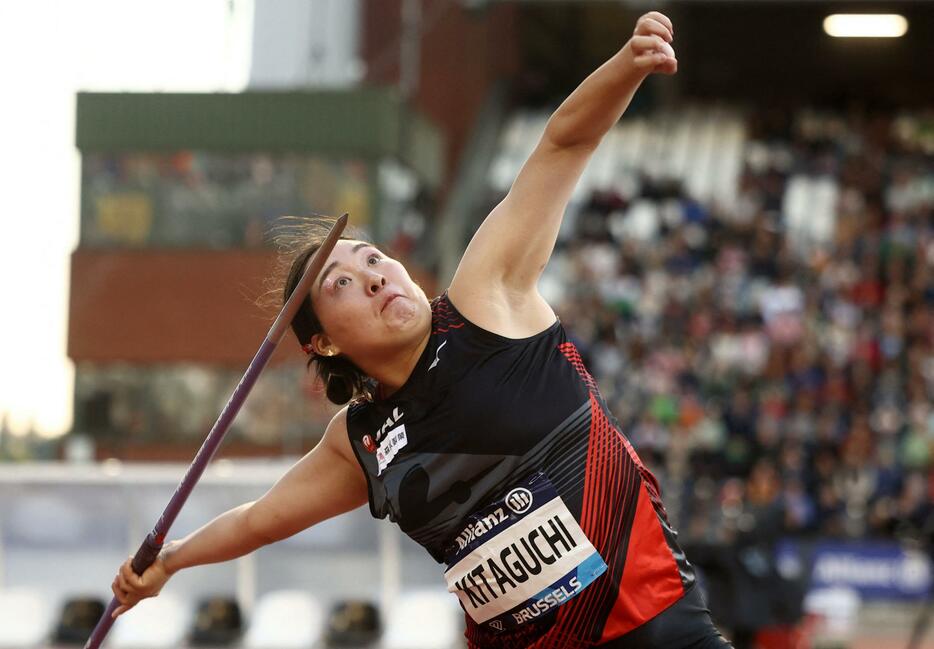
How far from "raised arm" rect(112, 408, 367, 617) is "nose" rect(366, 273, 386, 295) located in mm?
390

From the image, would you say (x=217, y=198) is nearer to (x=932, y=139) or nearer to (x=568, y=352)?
(x=932, y=139)

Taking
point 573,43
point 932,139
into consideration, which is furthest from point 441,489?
point 573,43

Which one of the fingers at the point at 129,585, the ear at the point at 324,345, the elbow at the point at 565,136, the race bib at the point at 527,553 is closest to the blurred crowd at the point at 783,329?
the fingers at the point at 129,585

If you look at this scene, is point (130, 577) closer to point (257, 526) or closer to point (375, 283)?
point (257, 526)

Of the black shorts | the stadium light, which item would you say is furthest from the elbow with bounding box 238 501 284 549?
the stadium light

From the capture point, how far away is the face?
145 inches

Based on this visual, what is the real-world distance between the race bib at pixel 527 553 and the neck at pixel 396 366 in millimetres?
369

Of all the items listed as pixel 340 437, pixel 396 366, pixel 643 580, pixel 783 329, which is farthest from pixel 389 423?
pixel 783 329

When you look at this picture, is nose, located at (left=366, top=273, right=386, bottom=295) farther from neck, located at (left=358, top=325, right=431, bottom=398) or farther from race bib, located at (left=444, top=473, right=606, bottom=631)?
race bib, located at (left=444, top=473, right=606, bottom=631)

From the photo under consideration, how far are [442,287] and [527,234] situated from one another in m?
20.2

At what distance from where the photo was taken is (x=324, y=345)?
3898mm

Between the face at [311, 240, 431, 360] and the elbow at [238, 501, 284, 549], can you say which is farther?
the elbow at [238, 501, 284, 549]

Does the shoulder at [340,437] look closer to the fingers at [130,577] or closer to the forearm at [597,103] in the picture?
the fingers at [130,577]

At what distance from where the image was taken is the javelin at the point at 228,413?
371 centimetres
